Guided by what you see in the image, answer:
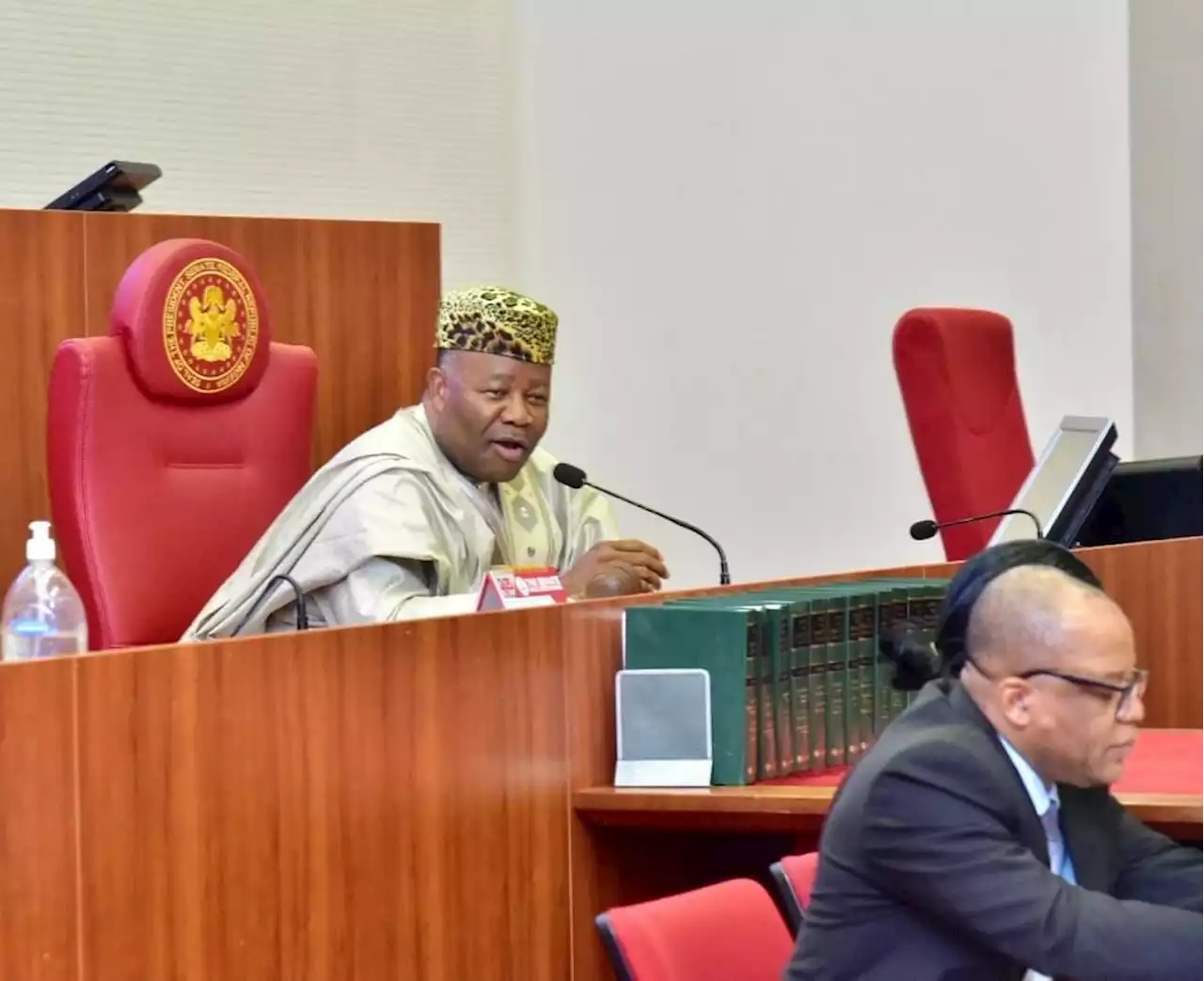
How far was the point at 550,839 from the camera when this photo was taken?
2439mm

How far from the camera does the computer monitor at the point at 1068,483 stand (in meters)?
3.21

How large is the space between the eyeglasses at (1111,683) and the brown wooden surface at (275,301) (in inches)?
101

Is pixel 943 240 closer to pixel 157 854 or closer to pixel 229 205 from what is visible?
pixel 229 205

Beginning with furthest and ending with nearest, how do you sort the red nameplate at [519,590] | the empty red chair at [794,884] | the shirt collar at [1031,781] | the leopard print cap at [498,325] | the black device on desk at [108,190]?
the black device on desk at [108,190], the leopard print cap at [498,325], the red nameplate at [519,590], the empty red chair at [794,884], the shirt collar at [1031,781]

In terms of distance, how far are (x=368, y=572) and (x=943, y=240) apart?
2705mm

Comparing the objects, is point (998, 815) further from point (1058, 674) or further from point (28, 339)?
point (28, 339)

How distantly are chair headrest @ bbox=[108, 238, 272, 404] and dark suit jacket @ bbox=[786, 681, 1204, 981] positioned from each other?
2.01 meters

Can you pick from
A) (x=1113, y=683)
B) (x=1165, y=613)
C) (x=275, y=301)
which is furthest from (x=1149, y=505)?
(x=1113, y=683)

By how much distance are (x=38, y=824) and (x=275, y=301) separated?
2372 millimetres

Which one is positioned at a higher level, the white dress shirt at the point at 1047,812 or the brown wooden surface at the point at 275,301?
the brown wooden surface at the point at 275,301

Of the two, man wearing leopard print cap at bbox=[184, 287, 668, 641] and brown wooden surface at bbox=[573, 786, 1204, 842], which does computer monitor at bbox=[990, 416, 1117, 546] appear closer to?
man wearing leopard print cap at bbox=[184, 287, 668, 641]

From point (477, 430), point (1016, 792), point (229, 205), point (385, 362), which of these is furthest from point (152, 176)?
point (1016, 792)

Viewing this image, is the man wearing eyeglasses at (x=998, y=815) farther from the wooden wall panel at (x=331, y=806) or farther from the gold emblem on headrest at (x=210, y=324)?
the gold emblem on headrest at (x=210, y=324)

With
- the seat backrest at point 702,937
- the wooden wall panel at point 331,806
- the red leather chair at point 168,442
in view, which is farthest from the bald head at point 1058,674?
the red leather chair at point 168,442
